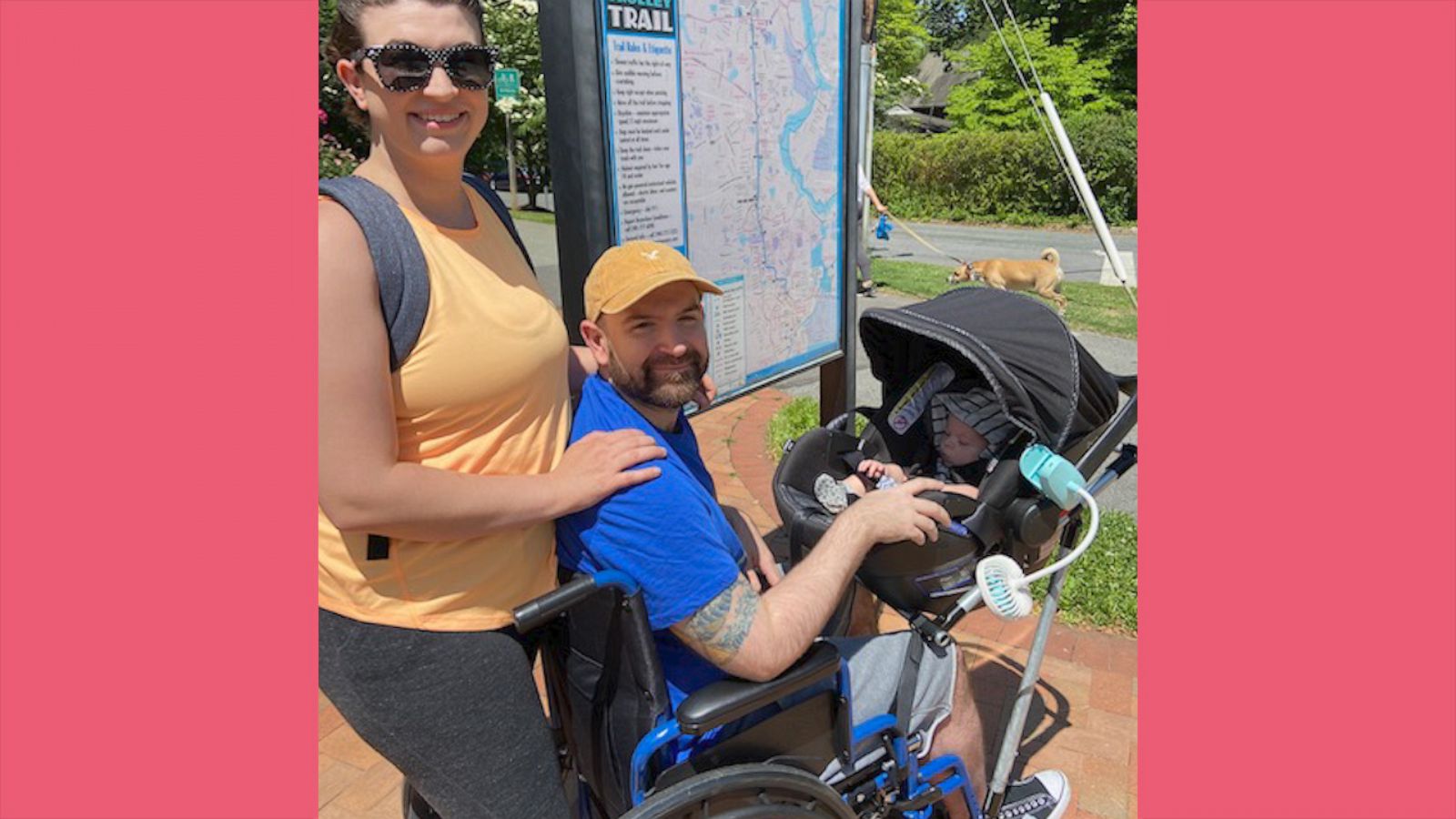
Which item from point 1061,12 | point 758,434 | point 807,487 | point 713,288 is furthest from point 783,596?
point 1061,12

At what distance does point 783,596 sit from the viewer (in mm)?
1704

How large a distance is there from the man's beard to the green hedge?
1674 centimetres

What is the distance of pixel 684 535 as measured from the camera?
1.60m

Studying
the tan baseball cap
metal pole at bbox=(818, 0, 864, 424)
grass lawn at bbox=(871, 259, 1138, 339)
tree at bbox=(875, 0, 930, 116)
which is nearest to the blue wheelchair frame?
the tan baseball cap

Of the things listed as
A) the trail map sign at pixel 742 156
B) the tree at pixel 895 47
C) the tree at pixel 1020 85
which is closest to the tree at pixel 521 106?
the tree at pixel 895 47

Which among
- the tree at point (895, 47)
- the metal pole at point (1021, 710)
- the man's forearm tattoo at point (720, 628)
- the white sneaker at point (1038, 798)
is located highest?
the tree at point (895, 47)

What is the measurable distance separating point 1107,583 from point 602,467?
2.84 m

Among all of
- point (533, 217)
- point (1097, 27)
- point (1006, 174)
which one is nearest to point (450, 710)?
point (533, 217)

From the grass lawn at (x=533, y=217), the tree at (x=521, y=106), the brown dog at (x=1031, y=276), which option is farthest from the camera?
the grass lawn at (x=533, y=217)

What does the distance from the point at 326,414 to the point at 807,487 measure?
178cm

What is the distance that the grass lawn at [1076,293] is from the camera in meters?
8.27

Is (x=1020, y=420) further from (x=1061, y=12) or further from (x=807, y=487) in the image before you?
(x=1061, y=12)

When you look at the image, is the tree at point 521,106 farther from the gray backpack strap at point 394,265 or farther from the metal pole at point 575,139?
the gray backpack strap at point 394,265

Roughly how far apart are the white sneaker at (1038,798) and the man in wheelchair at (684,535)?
21.0 inches
